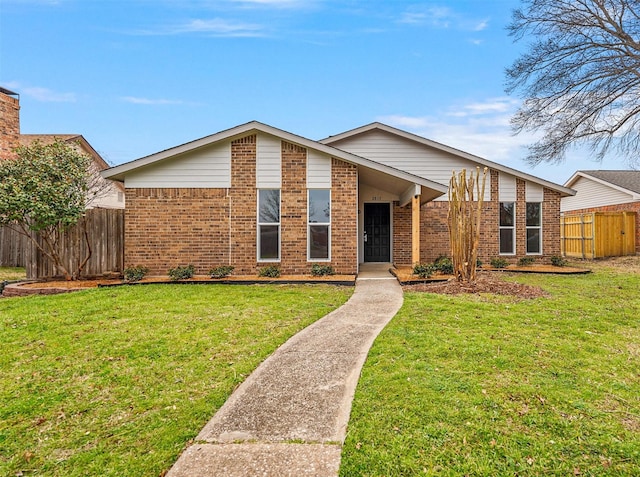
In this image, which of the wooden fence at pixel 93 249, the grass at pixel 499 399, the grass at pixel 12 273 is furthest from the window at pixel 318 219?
the grass at pixel 12 273

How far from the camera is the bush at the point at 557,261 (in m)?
13.1

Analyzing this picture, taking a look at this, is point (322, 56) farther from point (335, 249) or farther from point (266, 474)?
point (266, 474)

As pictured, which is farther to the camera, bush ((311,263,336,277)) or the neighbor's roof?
the neighbor's roof

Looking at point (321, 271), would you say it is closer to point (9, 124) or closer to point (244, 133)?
point (244, 133)

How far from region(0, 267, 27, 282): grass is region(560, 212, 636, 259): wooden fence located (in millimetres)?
23541

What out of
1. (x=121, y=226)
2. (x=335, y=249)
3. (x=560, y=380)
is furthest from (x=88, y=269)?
(x=560, y=380)

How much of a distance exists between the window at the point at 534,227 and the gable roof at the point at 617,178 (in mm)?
10200

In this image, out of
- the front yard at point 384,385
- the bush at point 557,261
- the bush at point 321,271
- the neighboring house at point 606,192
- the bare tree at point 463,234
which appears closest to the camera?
the front yard at point 384,385

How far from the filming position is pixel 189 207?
10.7 m

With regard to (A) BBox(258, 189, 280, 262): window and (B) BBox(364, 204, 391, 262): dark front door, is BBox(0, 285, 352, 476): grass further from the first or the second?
(B) BBox(364, 204, 391, 262): dark front door

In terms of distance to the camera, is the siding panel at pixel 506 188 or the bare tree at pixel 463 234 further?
the siding panel at pixel 506 188

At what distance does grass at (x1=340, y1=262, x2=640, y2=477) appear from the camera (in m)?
2.46

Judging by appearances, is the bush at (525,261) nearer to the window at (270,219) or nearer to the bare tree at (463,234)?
the bare tree at (463,234)

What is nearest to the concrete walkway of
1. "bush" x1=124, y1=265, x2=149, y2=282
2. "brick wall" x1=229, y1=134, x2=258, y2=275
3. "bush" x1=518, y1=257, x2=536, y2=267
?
"brick wall" x1=229, y1=134, x2=258, y2=275
